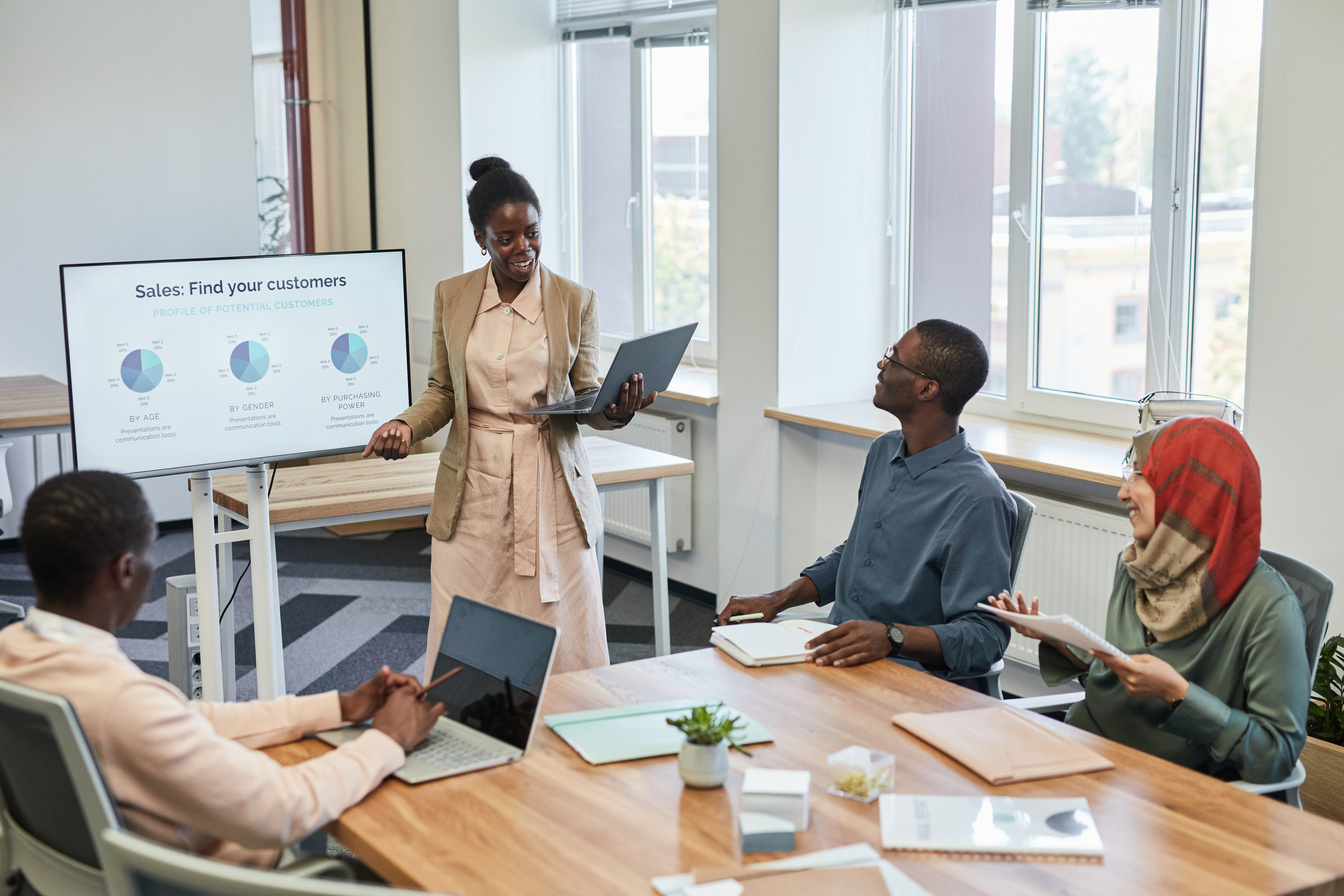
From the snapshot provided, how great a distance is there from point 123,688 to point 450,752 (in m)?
0.49

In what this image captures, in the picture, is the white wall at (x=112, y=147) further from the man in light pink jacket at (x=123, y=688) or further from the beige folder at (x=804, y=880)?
the beige folder at (x=804, y=880)

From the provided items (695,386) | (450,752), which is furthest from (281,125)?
(450,752)

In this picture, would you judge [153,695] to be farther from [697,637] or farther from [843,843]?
[697,637]

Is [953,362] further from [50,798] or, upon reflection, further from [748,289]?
[748,289]

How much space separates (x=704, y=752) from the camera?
1662mm

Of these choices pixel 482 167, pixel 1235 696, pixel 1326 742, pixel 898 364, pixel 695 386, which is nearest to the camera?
pixel 1235 696

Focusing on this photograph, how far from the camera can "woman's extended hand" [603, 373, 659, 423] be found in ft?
9.02

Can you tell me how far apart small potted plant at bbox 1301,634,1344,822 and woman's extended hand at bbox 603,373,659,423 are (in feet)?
4.92

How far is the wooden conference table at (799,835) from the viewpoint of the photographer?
1.43 meters

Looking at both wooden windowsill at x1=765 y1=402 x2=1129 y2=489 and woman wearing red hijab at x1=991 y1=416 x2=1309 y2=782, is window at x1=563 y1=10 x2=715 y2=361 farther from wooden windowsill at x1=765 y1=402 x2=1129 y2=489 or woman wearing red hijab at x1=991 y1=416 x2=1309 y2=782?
woman wearing red hijab at x1=991 y1=416 x2=1309 y2=782

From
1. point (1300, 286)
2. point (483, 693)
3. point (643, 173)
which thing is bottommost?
point (483, 693)

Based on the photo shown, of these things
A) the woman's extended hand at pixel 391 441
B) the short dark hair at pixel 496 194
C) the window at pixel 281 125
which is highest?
the window at pixel 281 125

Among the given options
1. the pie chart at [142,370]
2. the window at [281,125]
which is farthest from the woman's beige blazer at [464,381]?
the window at [281,125]

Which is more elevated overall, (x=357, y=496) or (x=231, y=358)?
(x=231, y=358)
